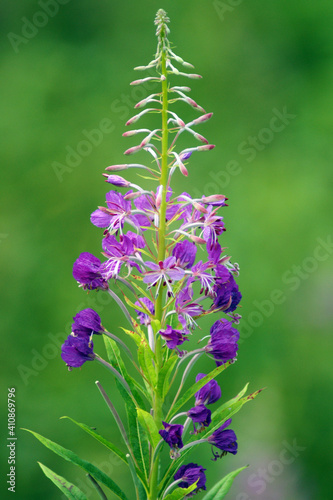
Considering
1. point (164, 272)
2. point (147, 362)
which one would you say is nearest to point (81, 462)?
point (147, 362)

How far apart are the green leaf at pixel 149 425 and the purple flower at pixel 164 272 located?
35 centimetres

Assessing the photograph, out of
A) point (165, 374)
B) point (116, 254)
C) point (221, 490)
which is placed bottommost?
point (221, 490)

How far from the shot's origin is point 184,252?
1.92 meters

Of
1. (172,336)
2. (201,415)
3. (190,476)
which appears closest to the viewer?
(172,336)

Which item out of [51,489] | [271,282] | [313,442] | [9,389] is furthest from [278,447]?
[9,389]

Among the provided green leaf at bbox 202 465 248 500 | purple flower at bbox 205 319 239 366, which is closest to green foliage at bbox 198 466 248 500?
green leaf at bbox 202 465 248 500

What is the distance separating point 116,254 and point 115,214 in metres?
0.12

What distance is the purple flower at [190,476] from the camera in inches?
79.8

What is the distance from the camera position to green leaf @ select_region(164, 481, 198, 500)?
191 centimetres

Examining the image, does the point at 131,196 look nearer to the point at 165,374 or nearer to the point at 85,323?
the point at 85,323

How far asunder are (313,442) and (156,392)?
233 centimetres

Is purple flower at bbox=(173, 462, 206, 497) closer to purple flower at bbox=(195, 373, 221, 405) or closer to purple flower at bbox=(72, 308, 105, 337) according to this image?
purple flower at bbox=(195, 373, 221, 405)

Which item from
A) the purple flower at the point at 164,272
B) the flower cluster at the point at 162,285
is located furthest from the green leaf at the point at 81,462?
the purple flower at the point at 164,272

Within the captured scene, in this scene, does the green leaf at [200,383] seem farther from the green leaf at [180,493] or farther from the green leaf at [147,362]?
the green leaf at [180,493]
